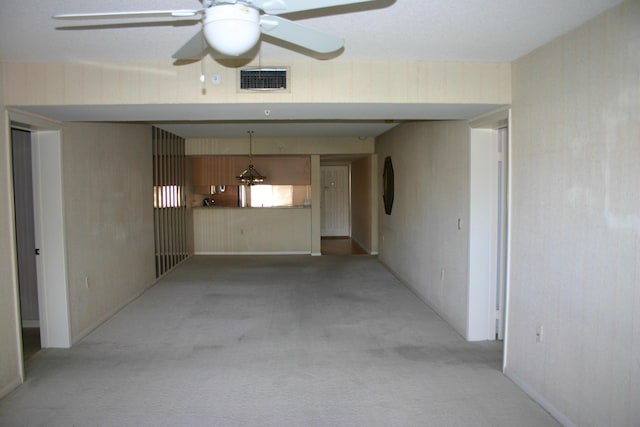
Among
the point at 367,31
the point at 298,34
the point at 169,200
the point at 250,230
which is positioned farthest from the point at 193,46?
the point at 250,230

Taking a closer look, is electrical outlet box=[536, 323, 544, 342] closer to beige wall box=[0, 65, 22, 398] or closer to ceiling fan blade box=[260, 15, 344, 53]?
ceiling fan blade box=[260, 15, 344, 53]

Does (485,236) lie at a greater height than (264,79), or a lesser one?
lesser

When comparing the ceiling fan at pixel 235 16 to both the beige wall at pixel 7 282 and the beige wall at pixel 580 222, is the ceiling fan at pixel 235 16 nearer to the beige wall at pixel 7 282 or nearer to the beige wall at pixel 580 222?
the beige wall at pixel 580 222

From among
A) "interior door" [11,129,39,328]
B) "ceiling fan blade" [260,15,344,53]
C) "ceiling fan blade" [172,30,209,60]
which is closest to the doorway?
"interior door" [11,129,39,328]

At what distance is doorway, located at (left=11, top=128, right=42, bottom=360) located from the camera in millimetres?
4664

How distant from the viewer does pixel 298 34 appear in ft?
6.58

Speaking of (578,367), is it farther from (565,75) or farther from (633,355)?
(565,75)

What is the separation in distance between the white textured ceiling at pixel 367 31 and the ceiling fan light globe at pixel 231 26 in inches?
26.4

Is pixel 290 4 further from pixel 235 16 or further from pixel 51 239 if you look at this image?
pixel 51 239

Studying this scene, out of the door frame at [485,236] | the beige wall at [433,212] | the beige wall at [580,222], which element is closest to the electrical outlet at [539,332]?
the beige wall at [580,222]

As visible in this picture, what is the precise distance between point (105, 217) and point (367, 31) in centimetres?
371

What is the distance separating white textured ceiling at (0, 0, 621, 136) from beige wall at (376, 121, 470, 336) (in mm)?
1115

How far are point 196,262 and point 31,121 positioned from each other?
5065 mm

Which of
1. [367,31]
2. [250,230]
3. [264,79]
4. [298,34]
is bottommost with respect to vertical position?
[250,230]
